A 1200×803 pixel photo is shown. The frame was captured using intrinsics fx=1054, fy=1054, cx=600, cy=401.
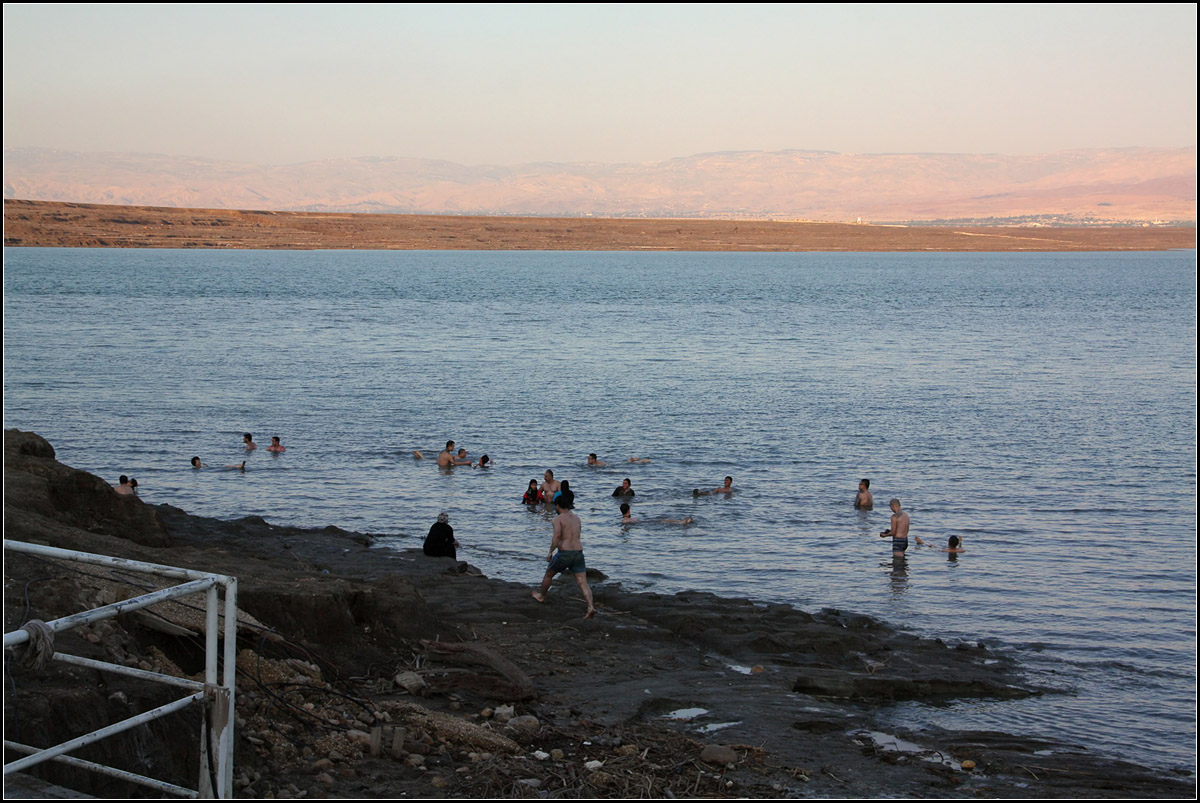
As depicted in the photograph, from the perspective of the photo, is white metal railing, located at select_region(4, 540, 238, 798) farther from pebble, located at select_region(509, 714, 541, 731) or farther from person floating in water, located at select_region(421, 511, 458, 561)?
person floating in water, located at select_region(421, 511, 458, 561)

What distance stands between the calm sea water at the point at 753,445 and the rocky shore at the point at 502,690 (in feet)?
3.89

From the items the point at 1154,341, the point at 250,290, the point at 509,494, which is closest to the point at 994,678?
the point at 509,494

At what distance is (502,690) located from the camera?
998 cm

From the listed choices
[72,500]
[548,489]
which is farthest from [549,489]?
[72,500]

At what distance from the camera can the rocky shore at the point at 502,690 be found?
7.44 meters

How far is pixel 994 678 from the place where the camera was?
12977 millimetres

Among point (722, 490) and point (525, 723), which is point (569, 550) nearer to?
point (525, 723)

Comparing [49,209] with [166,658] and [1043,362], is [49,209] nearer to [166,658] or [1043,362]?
[1043,362]

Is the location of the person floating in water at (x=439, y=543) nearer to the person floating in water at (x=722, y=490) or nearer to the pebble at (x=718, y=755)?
the person floating in water at (x=722, y=490)

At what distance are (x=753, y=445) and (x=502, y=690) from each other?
824 inches

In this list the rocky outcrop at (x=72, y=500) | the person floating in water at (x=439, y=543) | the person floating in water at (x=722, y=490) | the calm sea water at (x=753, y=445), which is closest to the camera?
the rocky outcrop at (x=72, y=500)

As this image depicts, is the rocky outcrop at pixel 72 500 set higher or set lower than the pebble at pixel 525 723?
higher

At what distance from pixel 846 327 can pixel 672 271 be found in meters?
84.6

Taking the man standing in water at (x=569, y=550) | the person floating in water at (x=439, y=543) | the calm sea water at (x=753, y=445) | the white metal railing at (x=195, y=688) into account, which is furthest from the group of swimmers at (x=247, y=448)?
the white metal railing at (x=195, y=688)
